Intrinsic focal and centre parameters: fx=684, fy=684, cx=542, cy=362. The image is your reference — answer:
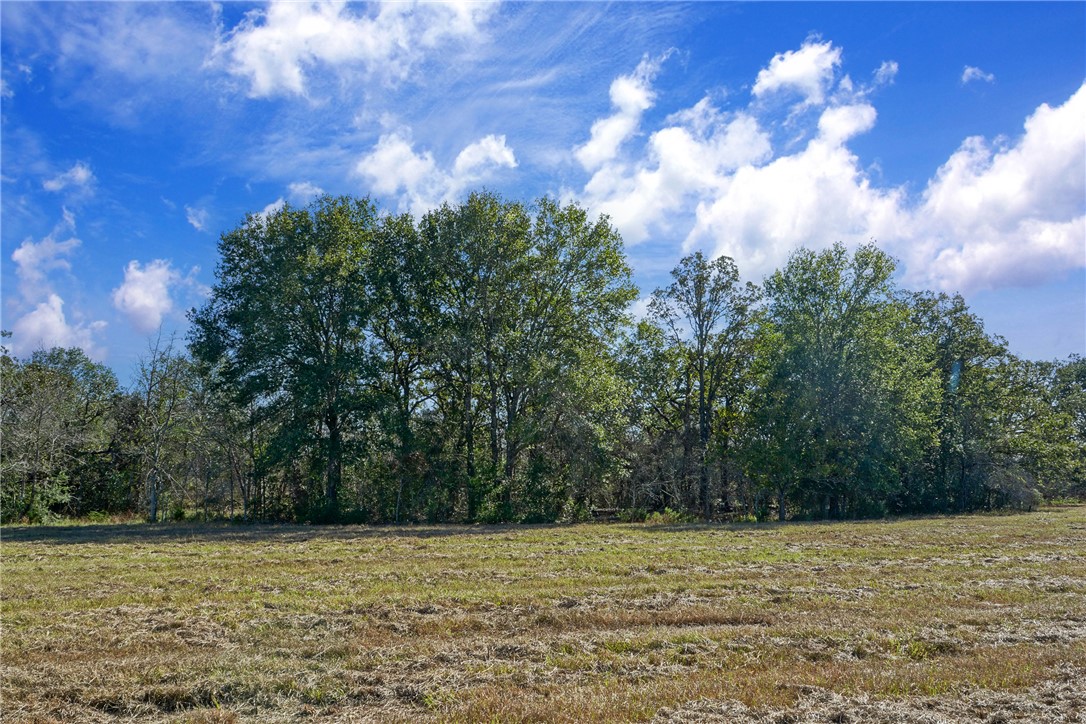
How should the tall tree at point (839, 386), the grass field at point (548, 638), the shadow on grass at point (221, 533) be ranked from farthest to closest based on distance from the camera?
the tall tree at point (839, 386) < the shadow on grass at point (221, 533) < the grass field at point (548, 638)

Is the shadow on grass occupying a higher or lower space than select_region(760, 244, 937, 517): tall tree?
lower

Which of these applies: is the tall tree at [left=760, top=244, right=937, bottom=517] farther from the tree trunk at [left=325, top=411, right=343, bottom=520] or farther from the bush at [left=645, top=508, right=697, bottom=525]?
the tree trunk at [left=325, top=411, right=343, bottom=520]

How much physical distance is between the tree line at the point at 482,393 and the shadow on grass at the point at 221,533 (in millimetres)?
4033

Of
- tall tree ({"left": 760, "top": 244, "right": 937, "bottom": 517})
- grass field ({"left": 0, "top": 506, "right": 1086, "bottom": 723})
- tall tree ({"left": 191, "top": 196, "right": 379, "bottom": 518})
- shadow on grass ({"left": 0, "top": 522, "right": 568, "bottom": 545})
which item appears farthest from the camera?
tall tree ({"left": 760, "top": 244, "right": 937, "bottom": 517})

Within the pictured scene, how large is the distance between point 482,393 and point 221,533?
14612 mm

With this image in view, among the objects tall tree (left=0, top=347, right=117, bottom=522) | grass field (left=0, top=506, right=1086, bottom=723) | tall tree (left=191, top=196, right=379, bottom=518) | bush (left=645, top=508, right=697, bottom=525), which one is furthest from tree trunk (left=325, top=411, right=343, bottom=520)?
grass field (left=0, top=506, right=1086, bottom=723)

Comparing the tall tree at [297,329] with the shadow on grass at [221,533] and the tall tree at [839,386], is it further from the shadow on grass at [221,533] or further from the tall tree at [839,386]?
the tall tree at [839,386]

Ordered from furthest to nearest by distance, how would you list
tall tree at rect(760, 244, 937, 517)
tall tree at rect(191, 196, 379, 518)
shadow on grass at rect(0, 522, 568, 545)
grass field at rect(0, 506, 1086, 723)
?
1. tall tree at rect(760, 244, 937, 517)
2. tall tree at rect(191, 196, 379, 518)
3. shadow on grass at rect(0, 522, 568, 545)
4. grass field at rect(0, 506, 1086, 723)

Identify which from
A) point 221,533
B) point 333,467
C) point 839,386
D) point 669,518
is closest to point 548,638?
point 221,533

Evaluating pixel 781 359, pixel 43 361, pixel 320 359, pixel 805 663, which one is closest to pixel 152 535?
pixel 320 359

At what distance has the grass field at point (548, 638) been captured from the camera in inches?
265

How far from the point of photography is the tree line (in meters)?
33.5

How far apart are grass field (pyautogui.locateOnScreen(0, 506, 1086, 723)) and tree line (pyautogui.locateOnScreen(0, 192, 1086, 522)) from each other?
1653 cm

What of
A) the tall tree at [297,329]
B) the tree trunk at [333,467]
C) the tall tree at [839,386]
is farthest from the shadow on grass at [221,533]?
the tall tree at [839,386]
